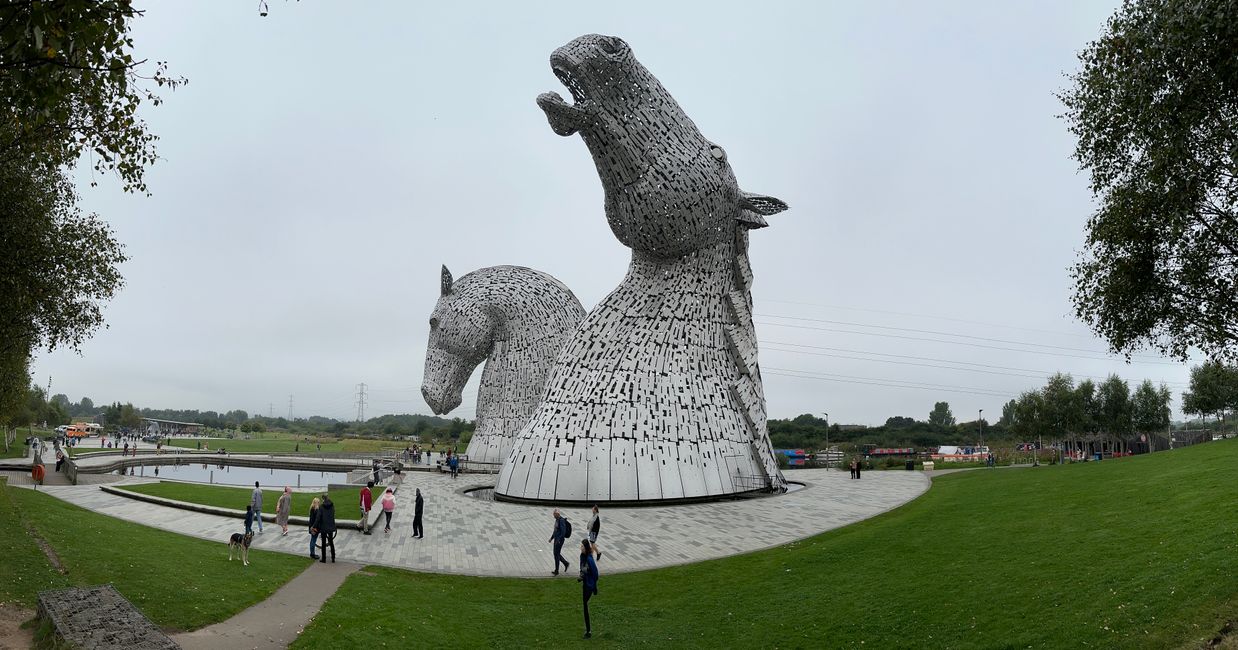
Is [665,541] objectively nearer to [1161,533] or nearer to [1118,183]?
[1161,533]

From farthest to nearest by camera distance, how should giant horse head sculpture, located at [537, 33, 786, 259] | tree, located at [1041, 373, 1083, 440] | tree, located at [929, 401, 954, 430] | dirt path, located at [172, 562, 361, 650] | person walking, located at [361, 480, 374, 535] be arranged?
1. tree, located at [929, 401, 954, 430]
2. tree, located at [1041, 373, 1083, 440]
3. giant horse head sculpture, located at [537, 33, 786, 259]
4. person walking, located at [361, 480, 374, 535]
5. dirt path, located at [172, 562, 361, 650]

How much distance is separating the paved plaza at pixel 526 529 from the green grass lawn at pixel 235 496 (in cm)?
16

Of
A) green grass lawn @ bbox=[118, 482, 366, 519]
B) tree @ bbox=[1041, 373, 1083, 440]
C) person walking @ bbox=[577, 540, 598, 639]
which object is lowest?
green grass lawn @ bbox=[118, 482, 366, 519]

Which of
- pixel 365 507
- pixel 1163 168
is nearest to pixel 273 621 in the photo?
pixel 365 507

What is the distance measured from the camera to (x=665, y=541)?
14688mm

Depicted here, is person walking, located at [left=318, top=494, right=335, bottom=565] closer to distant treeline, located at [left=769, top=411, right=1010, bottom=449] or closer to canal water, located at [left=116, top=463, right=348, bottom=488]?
canal water, located at [left=116, top=463, right=348, bottom=488]

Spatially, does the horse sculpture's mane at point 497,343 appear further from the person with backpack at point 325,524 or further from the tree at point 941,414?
the tree at point 941,414

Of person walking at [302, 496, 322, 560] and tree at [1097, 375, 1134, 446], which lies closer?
person walking at [302, 496, 322, 560]

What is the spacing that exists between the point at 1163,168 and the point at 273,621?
11.5 m

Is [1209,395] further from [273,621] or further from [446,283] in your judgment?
[273,621]

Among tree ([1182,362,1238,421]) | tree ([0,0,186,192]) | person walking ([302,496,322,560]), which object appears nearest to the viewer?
tree ([0,0,186,192])

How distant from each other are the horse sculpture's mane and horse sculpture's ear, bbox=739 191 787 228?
1074 cm

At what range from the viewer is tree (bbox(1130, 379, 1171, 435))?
178 feet

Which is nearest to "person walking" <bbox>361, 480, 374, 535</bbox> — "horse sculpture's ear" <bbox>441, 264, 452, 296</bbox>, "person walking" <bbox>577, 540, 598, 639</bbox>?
"person walking" <bbox>577, 540, 598, 639</bbox>
